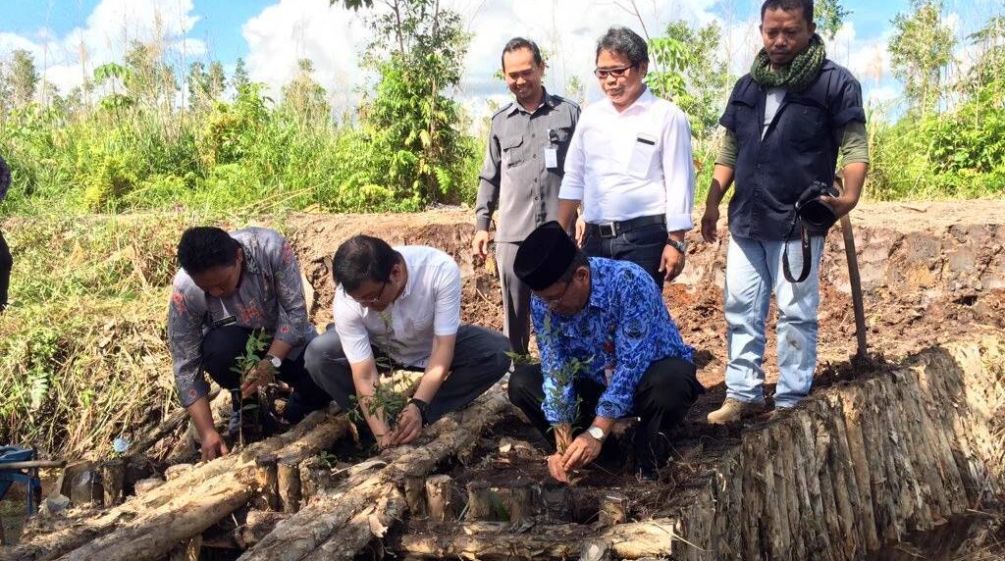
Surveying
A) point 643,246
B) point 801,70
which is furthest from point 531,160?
point 801,70

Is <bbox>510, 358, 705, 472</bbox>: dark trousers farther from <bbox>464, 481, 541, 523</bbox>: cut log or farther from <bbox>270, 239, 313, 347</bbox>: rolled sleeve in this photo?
<bbox>270, 239, 313, 347</bbox>: rolled sleeve

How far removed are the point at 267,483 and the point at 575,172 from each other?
201cm

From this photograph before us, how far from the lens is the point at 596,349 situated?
357cm

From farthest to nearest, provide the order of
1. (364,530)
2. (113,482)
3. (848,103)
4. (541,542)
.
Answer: (848,103), (113,482), (364,530), (541,542)

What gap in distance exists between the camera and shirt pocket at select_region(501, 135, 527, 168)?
4.89 metres

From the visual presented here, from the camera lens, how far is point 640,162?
413 cm

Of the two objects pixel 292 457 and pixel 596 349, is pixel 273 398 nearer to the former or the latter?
pixel 292 457

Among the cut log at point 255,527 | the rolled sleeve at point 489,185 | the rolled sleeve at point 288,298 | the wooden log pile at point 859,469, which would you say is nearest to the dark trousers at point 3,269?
the rolled sleeve at point 288,298

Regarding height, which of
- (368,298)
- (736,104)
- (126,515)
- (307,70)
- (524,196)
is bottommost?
(126,515)

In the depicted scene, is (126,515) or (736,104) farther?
(736,104)

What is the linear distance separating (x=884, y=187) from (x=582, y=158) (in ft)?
16.2

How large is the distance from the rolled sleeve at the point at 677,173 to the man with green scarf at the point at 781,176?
0.23m

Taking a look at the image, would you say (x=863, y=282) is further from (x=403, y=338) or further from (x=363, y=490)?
(x=363, y=490)

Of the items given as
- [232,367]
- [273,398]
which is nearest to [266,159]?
[273,398]
